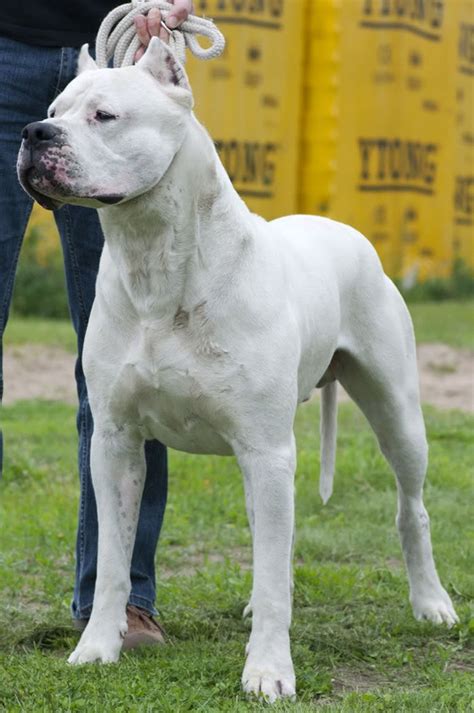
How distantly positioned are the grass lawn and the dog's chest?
2.63 ft

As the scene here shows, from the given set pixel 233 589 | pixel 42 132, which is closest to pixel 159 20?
pixel 42 132

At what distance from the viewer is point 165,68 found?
380cm

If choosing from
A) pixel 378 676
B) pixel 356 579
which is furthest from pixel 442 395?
pixel 378 676

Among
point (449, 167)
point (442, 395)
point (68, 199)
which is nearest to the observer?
point (68, 199)

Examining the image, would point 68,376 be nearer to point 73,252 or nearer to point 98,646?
point 73,252

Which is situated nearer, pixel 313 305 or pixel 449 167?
pixel 313 305

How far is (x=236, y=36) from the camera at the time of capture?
1398 cm

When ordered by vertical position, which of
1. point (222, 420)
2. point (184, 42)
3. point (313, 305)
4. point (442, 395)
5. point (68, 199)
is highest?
point (184, 42)

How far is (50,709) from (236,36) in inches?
441

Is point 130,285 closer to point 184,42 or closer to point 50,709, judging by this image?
point 184,42

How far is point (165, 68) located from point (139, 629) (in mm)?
1923

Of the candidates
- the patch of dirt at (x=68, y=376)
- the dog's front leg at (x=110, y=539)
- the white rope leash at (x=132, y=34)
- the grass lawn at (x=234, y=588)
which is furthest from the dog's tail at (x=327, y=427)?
the patch of dirt at (x=68, y=376)

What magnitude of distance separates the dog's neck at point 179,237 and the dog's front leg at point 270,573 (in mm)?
538

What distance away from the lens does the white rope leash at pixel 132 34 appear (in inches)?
160
